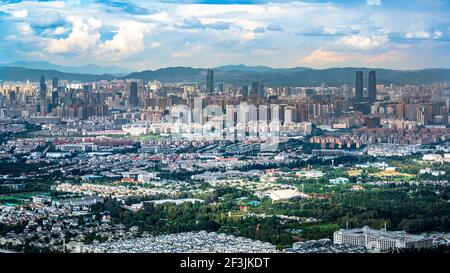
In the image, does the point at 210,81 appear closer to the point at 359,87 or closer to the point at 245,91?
the point at 245,91

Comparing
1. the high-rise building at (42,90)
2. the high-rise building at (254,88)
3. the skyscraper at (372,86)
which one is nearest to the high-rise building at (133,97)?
the high-rise building at (42,90)

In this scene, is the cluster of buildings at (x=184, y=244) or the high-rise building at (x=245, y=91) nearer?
the cluster of buildings at (x=184, y=244)

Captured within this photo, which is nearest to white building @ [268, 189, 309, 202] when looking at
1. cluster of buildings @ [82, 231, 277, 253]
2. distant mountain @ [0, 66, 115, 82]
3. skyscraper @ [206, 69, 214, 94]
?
cluster of buildings @ [82, 231, 277, 253]

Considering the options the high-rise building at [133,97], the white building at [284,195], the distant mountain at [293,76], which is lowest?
the white building at [284,195]

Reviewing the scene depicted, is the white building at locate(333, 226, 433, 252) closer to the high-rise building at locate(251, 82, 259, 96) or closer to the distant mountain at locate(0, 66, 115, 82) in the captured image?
the high-rise building at locate(251, 82, 259, 96)

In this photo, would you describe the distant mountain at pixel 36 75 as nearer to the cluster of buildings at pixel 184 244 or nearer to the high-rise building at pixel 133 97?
the high-rise building at pixel 133 97
